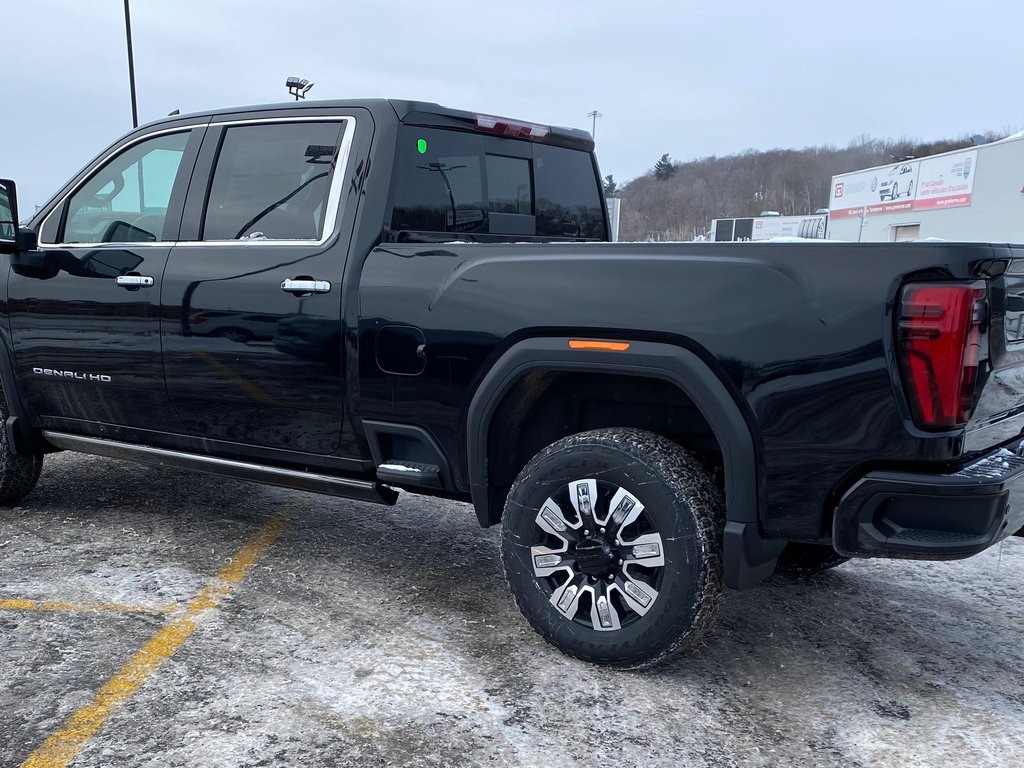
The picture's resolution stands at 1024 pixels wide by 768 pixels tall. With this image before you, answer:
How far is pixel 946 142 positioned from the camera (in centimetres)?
8425

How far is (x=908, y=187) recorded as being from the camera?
38.8m

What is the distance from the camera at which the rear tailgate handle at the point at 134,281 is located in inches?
156

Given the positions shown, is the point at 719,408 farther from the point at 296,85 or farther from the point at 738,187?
the point at 738,187

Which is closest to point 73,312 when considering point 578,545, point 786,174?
point 578,545

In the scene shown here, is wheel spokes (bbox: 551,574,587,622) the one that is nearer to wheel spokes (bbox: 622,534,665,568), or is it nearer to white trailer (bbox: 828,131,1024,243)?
wheel spokes (bbox: 622,534,665,568)

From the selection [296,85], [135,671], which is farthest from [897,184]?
[135,671]

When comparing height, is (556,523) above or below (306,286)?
below

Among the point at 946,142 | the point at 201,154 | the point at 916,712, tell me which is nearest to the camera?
the point at 916,712

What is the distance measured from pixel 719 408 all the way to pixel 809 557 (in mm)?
1444

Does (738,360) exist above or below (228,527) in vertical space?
above

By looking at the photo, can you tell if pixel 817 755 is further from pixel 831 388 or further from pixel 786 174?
pixel 786 174

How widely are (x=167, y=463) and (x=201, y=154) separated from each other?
54.8 inches

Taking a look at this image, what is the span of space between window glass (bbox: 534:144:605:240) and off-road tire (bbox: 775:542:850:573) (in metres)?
1.85

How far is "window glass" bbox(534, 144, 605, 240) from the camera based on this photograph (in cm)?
438
